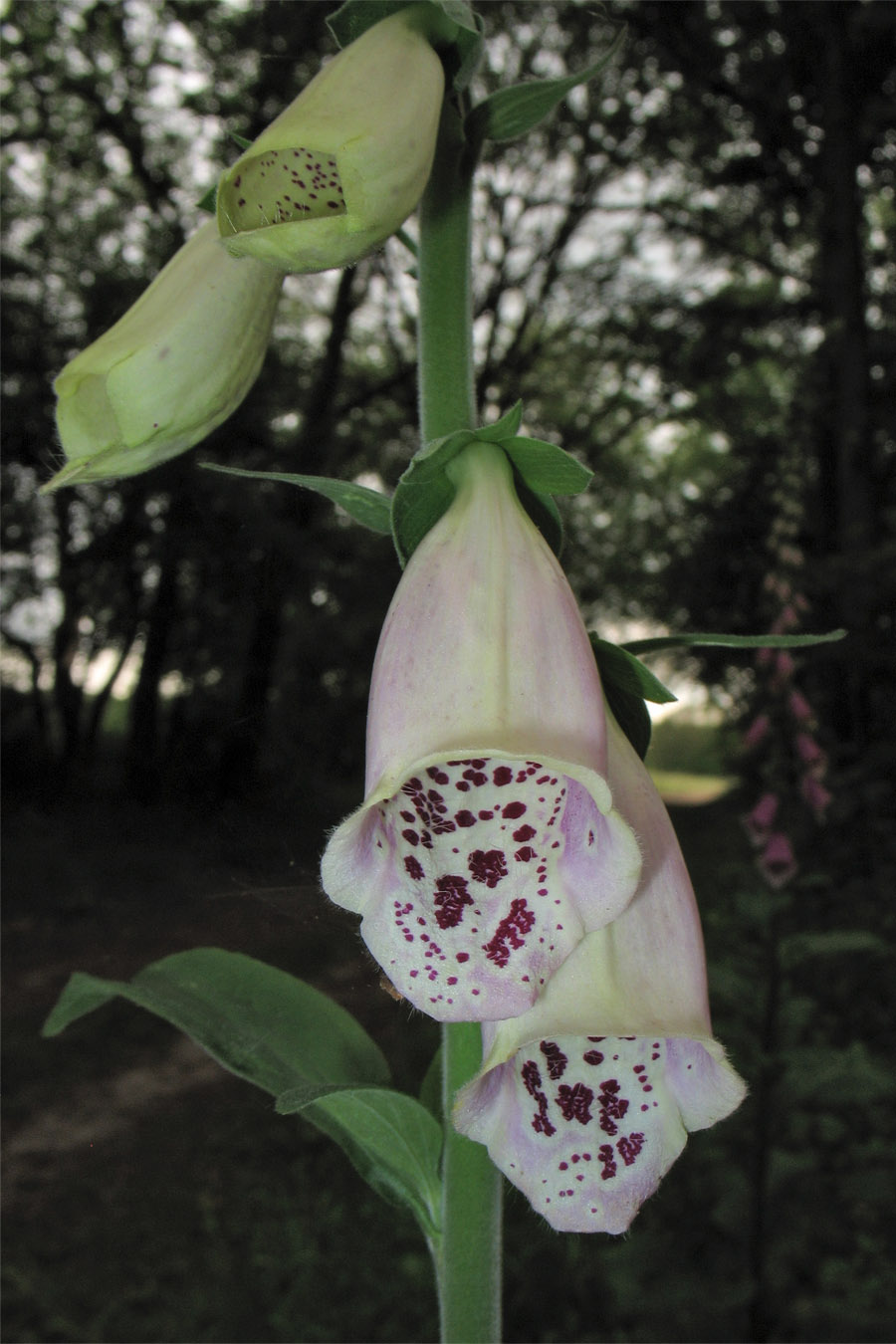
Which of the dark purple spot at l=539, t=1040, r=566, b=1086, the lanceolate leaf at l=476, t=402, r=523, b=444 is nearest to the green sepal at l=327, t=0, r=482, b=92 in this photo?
the lanceolate leaf at l=476, t=402, r=523, b=444

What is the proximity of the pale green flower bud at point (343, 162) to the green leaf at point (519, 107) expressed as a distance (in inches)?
1.4

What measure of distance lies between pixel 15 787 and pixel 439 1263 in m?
3.19

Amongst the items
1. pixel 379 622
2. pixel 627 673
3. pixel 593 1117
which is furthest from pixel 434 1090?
pixel 379 622

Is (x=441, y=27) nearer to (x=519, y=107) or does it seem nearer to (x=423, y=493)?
(x=519, y=107)

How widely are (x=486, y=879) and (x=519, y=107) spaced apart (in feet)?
0.93

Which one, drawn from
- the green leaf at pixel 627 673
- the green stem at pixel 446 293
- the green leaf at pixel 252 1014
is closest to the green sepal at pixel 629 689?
the green leaf at pixel 627 673

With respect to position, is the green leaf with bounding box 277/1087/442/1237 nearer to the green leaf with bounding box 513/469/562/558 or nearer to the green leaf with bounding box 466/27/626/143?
the green leaf with bounding box 513/469/562/558

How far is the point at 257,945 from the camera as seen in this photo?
2.20 ft

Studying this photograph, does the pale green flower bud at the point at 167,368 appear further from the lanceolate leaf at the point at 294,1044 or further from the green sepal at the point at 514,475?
the lanceolate leaf at the point at 294,1044

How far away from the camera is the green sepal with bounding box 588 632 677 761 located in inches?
14.3

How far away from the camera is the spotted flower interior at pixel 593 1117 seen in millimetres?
349

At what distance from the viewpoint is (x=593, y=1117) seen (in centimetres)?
36

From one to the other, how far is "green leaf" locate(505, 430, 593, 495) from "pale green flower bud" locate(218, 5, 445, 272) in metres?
0.08

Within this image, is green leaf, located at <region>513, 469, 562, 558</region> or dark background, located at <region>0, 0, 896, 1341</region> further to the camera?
dark background, located at <region>0, 0, 896, 1341</region>
